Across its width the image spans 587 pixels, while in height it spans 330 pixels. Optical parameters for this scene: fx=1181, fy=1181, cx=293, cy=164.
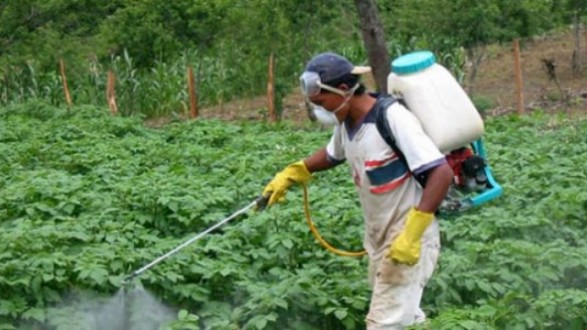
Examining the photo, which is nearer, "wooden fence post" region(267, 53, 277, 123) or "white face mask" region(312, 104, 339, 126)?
"white face mask" region(312, 104, 339, 126)

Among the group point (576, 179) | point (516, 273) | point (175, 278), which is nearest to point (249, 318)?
point (175, 278)

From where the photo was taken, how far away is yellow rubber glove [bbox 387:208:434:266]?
16.6 feet

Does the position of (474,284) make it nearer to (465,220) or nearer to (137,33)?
(465,220)

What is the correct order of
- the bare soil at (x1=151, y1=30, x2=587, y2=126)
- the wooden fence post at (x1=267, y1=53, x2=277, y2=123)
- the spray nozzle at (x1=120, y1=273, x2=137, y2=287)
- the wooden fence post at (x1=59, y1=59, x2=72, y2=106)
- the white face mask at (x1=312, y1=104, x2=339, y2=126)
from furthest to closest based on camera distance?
the wooden fence post at (x1=59, y1=59, x2=72, y2=106) → the bare soil at (x1=151, y1=30, x2=587, y2=126) → the wooden fence post at (x1=267, y1=53, x2=277, y2=123) → the spray nozzle at (x1=120, y1=273, x2=137, y2=287) → the white face mask at (x1=312, y1=104, x2=339, y2=126)

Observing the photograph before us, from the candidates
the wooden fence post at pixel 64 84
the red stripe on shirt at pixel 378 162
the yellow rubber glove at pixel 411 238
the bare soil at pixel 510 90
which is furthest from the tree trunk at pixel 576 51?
the yellow rubber glove at pixel 411 238

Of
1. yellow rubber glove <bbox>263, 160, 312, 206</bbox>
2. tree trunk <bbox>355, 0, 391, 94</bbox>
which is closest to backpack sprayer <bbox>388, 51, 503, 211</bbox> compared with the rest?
yellow rubber glove <bbox>263, 160, 312, 206</bbox>

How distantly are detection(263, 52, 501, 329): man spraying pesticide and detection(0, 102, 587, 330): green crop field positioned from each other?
0.27 metres

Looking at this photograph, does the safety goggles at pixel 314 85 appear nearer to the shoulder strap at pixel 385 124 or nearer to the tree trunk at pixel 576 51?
the shoulder strap at pixel 385 124

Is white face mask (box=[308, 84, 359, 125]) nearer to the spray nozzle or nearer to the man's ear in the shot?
the man's ear

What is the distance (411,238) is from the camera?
509cm

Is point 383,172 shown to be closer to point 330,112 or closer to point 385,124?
point 385,124

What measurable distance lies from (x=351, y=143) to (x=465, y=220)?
227 cm

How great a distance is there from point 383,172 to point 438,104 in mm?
394

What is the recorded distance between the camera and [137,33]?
73.0 feet
